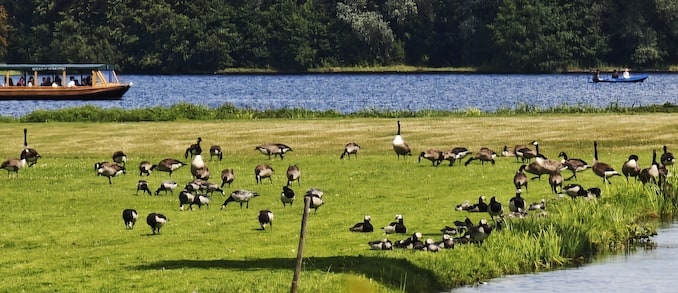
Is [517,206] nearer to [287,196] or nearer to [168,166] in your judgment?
[287,196]

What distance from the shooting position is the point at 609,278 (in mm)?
25938

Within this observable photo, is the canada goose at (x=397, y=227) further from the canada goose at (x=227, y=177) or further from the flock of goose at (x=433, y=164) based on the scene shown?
the canada goose at (x=227, y=177)

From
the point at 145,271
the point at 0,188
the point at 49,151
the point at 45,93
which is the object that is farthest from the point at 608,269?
the point at 45,93

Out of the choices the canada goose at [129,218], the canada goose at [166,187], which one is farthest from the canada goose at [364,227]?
the canada goose at [166,187]

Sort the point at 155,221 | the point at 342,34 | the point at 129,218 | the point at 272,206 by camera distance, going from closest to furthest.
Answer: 1. the point at 155,221
2. the point at 129,218
3. the point at 272,206
4. the point at 342,34

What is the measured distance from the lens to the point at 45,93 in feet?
358

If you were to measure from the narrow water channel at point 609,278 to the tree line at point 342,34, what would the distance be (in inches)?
5660

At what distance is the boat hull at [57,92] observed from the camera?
354 feet

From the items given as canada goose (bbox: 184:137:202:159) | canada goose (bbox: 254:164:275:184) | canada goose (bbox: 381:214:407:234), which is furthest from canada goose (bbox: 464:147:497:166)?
canada goose (bbox: 381:214:407:234)

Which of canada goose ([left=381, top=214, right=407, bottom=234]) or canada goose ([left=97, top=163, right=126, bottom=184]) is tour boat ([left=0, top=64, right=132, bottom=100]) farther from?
canada goose ([left=381, top=214, right=407, bottom=234])

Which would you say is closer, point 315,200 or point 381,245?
point 381,245

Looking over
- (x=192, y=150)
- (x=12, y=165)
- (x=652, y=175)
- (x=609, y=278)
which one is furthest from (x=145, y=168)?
(x=609, y=278)

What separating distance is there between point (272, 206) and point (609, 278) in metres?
10.4

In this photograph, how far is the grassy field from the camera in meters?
24.1
